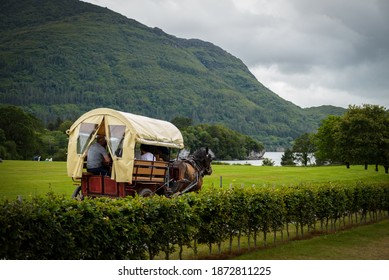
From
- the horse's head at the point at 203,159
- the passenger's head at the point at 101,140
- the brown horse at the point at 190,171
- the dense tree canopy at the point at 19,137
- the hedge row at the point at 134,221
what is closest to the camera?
the hedge row at the point at 134,221

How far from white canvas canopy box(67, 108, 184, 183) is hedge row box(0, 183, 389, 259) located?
9.92 feet

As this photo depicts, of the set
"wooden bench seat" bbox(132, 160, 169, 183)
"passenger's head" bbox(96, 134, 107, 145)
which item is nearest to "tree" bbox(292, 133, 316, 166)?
"wooden bench seat" bbox(132, 160, 169, 183)

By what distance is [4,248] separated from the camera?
684 centimetres

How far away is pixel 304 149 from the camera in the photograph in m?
124

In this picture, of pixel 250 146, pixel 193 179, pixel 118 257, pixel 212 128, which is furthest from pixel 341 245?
pixel 250 146

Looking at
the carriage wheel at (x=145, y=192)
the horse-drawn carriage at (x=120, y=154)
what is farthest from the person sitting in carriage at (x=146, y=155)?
the carriage wheel at (x=145, y=192)

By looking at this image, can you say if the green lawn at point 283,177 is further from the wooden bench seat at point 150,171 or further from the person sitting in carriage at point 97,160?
the person sitting in carriage at point 97,160

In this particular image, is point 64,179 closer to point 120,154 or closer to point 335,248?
point 120,154

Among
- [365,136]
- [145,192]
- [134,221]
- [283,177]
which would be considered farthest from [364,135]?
[134,221]

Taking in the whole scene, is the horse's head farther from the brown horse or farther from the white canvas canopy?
the white canvas canopy

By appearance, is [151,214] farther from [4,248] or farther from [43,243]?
[4,248]

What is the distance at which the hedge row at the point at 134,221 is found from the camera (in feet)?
23.5

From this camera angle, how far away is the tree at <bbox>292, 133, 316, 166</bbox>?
12275 cm

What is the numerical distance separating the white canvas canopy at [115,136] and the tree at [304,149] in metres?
112
